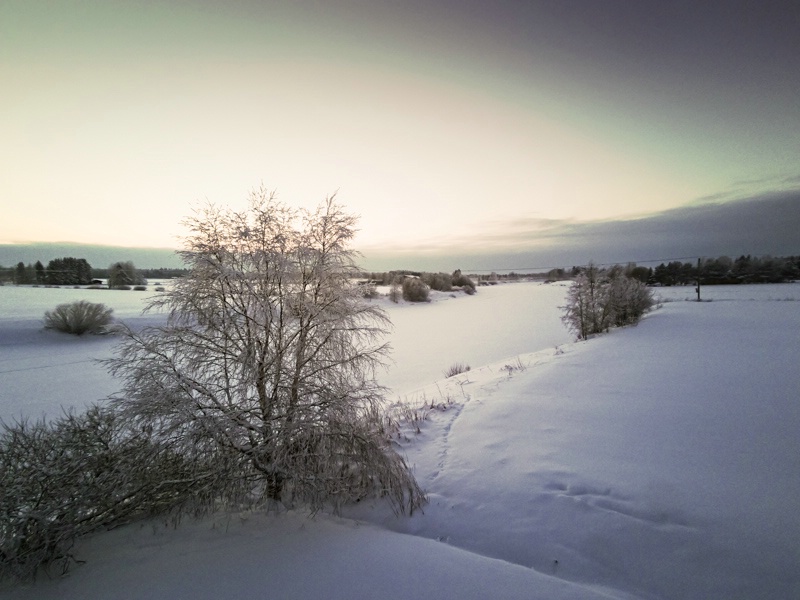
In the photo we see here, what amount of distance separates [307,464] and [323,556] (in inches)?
36.3

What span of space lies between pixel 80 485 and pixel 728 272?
60847 mm

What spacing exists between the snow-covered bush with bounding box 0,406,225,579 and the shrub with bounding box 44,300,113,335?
1331cm

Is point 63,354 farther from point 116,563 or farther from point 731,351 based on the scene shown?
point 731,351

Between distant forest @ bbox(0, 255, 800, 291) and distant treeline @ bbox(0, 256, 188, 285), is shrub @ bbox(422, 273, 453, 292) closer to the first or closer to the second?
distant forest @ bbox(0, 255, 800, 291)

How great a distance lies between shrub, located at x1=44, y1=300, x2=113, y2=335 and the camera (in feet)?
45.4

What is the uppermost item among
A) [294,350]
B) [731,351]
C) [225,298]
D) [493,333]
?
[225,298]

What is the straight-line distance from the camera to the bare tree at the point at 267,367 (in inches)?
146

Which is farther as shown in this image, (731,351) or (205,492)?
(731,351)

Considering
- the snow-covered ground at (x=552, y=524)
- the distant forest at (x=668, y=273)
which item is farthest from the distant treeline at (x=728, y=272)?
the snow-covered ground at (x=552, y=524)

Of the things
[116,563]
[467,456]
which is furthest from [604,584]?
[116,563]

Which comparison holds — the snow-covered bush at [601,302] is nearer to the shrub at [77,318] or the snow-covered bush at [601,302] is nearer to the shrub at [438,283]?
the shrub at [77,318]

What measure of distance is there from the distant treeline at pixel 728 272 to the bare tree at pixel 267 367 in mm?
40699

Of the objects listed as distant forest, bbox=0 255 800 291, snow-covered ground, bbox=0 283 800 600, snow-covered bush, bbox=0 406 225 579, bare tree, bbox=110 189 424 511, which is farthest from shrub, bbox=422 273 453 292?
snow-covered bush, bbox=0 406 225 579

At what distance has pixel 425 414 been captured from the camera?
7027 mm
